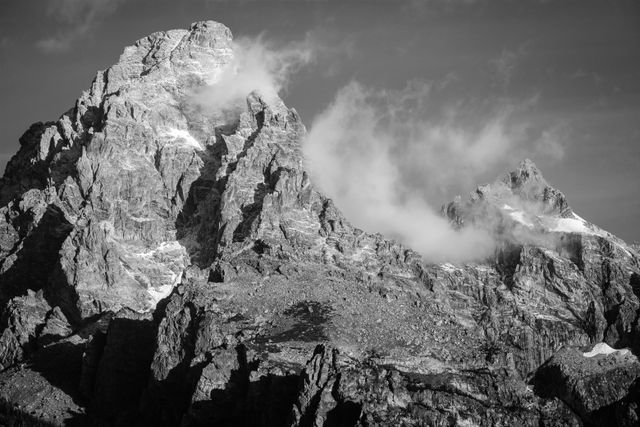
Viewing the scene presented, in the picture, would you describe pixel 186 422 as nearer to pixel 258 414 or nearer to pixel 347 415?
pixel 258 414

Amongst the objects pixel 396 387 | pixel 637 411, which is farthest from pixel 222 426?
pixel 637 411

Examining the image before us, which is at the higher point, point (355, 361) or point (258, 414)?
point (355, 361)

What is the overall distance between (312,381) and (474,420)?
2835 centimetres

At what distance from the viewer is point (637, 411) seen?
619ft

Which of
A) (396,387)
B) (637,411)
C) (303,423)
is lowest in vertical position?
(303,423)

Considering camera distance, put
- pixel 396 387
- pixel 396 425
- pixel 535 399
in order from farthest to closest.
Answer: pixel 535 399, pixel 396 387, pixel 396 425

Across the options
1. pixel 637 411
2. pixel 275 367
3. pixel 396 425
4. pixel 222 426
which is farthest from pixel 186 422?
pixel 637 411

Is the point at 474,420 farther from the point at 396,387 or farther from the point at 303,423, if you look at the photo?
the point at 303,423

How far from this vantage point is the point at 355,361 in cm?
19238

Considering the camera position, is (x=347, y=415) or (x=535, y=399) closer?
(x=347, y=415)

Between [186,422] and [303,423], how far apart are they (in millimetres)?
31102

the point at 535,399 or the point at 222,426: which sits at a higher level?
the point at 535,399

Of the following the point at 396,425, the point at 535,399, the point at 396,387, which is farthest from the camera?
the point at 535,399

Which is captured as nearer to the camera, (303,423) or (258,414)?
(303,423)
